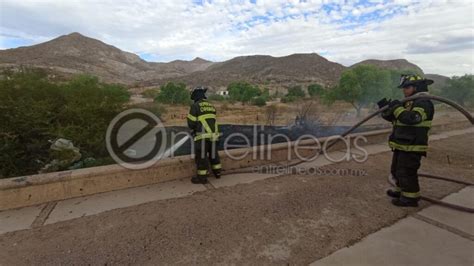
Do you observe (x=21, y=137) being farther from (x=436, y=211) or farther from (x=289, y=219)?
(x=436, y=211)

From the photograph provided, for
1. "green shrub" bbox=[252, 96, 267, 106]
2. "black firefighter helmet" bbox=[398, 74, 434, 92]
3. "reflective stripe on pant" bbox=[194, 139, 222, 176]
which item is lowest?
"green shrub" bbox=[252, 96, 267, 106]

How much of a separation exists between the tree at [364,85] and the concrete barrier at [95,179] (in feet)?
91.6

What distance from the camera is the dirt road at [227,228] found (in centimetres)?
276

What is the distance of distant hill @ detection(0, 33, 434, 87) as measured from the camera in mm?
88562

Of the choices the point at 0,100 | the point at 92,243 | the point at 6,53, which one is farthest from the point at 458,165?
the point at 6,53

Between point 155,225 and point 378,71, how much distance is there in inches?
1295

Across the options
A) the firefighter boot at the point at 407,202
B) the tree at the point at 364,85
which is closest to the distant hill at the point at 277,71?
the tree at the point at 364,85

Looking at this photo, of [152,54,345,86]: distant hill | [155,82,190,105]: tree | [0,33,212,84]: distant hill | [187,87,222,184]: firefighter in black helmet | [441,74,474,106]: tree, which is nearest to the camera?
[187,87,222,184]: firefighter in black helmet

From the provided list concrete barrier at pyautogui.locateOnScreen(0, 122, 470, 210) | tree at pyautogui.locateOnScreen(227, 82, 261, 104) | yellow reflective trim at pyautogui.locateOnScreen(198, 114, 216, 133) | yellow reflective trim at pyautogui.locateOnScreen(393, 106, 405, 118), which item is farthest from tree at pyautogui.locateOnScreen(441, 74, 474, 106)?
yellow reflective trim at pyautogui.locateOnScreen(198, 114, 216, 133)

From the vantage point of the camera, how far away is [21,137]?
21.4ft

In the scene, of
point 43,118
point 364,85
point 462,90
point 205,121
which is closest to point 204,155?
point 205,121

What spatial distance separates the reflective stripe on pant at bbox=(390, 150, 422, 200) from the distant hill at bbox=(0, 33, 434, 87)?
257 feet

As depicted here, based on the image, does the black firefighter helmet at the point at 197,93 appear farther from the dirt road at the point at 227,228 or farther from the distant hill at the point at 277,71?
the distant hill at the point at 277,71

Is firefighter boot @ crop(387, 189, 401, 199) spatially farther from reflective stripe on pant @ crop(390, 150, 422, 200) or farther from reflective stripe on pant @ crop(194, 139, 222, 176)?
reflective stripe on pant @ crop(194, 139, 222, 176)
